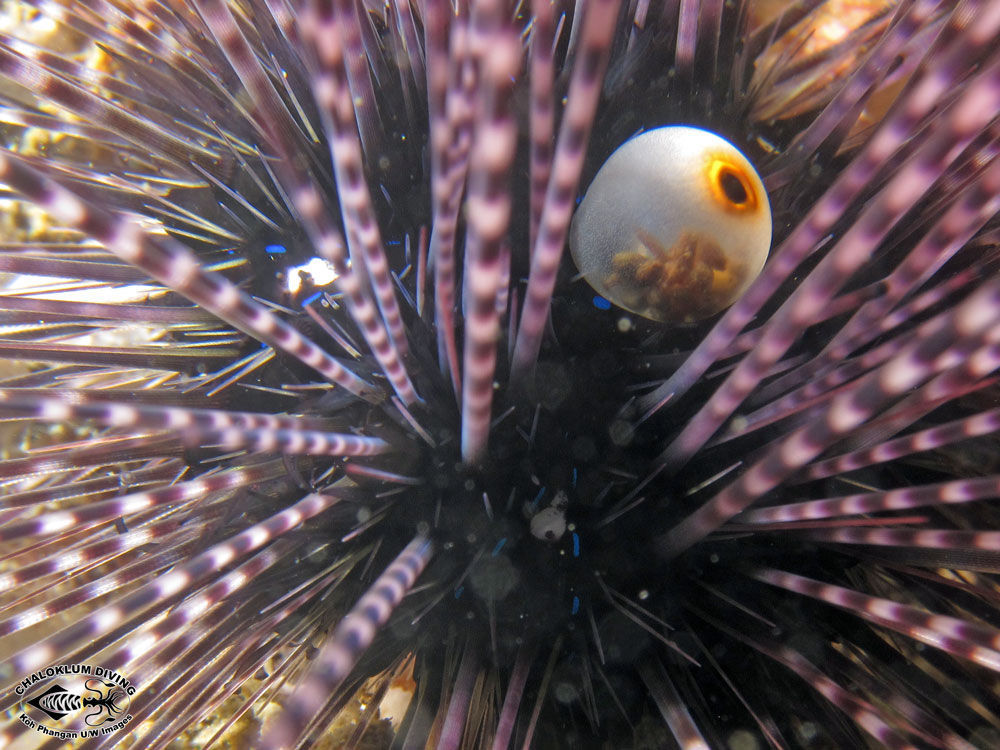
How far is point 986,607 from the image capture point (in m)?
1.00

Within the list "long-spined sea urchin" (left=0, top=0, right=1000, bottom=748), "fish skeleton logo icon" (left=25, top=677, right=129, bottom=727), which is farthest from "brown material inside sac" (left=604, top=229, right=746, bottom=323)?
"fish skeleton logo icon" (left=25, top=677, right=129, bottom=727)

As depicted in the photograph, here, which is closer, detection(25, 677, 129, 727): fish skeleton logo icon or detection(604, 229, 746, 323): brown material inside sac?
detection(604, 229, 746, 323): brown material inside sac

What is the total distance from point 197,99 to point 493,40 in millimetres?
938

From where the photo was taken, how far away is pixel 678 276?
0.88 m

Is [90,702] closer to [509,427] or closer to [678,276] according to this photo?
[509,427]

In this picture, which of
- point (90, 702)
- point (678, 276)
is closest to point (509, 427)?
point (678, 276)

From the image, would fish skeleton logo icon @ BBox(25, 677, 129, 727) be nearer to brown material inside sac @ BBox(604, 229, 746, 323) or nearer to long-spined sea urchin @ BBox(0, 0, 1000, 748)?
long-spined sea urchin @ BBox(0, 0, 1000, 748)

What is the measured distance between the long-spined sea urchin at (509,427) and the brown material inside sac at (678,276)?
60 millimetres

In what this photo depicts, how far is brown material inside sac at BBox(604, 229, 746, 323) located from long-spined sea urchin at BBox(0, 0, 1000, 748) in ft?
0.20

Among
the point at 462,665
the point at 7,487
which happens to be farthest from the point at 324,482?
the point at 7,487

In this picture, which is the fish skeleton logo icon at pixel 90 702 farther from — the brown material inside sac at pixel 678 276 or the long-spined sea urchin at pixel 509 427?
the brown material inside sac at pixel 678 276

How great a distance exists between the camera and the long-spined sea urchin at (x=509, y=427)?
788 millimetres

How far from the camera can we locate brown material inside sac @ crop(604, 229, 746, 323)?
0.87 m

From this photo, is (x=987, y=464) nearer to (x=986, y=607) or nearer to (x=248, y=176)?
(x=986, y=607)
